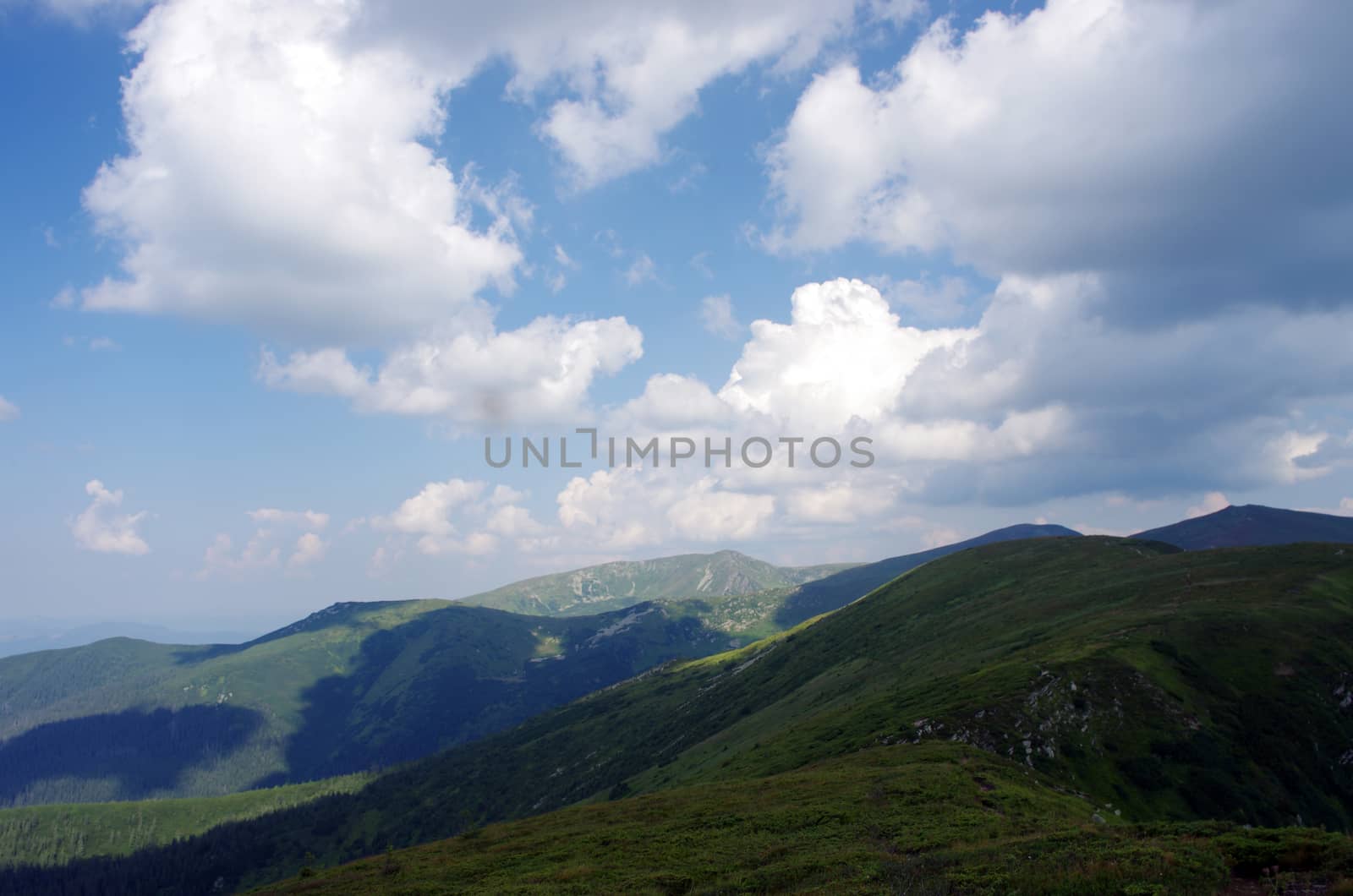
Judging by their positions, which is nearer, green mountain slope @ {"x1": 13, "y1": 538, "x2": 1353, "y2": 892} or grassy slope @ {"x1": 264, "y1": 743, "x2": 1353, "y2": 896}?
grassy slope @ {"x1": 264, "y1": 743, "x2": 1353, "y2": 896}

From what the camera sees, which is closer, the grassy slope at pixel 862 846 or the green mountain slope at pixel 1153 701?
the grassy slope at pixel 862 846

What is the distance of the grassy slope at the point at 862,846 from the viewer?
27797 millimetres

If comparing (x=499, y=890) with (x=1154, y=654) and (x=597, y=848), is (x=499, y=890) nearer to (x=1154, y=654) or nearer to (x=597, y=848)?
(x=597, y=848)

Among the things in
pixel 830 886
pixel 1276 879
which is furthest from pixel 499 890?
pixel 1276 879

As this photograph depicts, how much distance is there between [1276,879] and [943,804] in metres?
22.4

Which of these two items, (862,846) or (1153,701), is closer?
(862,846)

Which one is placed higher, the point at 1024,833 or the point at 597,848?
the point at 1024,833

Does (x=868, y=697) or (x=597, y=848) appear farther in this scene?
(x=868, y=697)

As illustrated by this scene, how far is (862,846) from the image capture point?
124ft

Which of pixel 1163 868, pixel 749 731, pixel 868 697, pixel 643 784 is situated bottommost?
pixel 643 784

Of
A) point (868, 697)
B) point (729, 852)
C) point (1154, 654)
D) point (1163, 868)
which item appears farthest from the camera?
point (868, 697)

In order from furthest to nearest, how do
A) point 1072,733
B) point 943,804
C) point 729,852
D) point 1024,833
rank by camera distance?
point 1072,733 → point 943,804 → point 729,852 → point 1024,833

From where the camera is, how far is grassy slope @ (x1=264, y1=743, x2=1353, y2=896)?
91.2ft

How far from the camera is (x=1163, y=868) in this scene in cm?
2744
